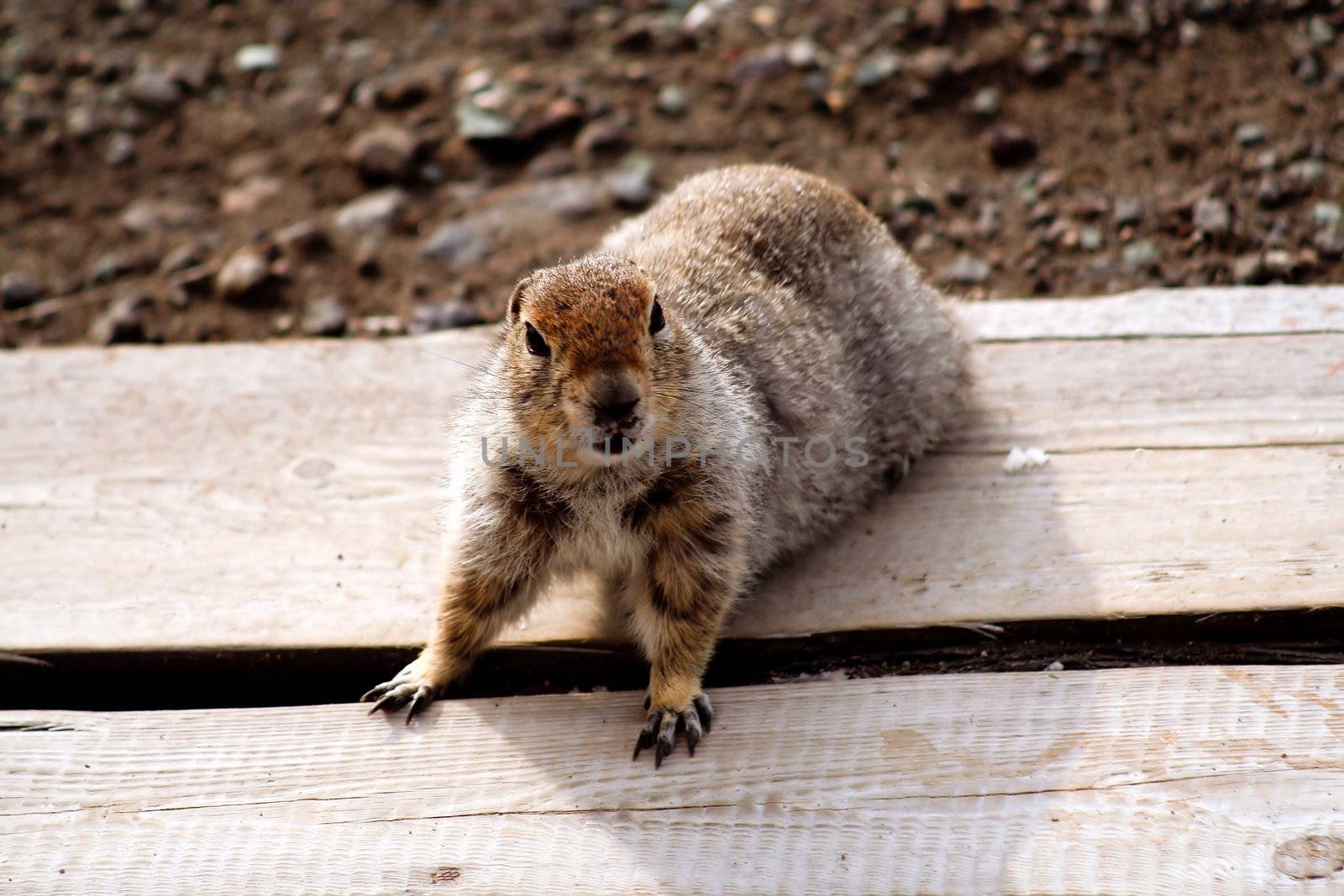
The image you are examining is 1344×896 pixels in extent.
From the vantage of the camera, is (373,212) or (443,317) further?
(373,212)

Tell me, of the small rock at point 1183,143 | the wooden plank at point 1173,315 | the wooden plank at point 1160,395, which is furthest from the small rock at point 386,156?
the small rock at point 1183,143

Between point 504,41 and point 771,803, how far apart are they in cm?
489

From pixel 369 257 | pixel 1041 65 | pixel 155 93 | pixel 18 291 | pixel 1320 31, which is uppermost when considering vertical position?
pixel 1320 31

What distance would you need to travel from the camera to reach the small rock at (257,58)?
6.38 m

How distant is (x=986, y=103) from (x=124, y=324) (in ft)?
12.7

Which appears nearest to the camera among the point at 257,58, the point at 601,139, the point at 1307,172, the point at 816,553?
the point at 816,553

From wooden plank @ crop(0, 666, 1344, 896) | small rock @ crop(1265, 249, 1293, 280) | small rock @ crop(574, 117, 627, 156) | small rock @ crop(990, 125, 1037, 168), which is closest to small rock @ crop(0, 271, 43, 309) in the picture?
small rock @ crop(574, 117, 627, 156)

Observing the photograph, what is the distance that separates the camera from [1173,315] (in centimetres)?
402

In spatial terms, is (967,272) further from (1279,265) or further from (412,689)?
(412,689)

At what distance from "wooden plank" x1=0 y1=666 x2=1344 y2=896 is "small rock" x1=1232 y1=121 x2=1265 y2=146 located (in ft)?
10.1

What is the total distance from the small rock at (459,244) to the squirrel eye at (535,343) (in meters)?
2.53

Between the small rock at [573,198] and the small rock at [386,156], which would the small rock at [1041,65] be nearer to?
the small rock at [573,198]

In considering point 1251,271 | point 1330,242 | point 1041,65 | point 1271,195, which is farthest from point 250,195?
point 1330,242

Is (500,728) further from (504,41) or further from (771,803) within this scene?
(504,41)
